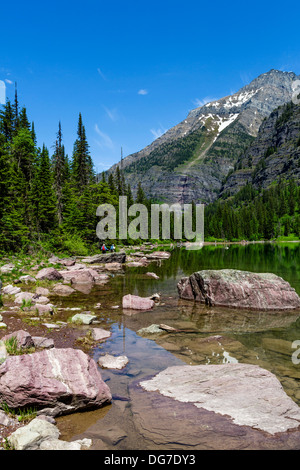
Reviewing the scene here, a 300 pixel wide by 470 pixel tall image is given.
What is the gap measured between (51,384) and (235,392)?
12.8ft

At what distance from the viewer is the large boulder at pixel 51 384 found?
5211 mm

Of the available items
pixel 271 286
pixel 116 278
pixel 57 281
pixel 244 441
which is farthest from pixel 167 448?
pixel 116 278

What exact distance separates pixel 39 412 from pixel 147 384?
2.57 meters

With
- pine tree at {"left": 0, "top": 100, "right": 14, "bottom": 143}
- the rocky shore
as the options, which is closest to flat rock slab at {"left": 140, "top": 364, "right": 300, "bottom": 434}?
the rocky shore

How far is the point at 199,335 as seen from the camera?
11000mm

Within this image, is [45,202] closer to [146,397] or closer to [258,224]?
[146,397]

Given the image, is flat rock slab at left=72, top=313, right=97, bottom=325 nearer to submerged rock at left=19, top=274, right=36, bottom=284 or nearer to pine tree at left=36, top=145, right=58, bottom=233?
submerged rock at left=19, top=274, right=36, bottom=284

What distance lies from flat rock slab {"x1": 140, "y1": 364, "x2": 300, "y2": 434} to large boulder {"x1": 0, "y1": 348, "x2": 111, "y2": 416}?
1.50m

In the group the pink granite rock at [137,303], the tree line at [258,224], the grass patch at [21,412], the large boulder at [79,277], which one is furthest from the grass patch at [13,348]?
the tree line at [258,224]

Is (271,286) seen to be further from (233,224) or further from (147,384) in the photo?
(233,224)

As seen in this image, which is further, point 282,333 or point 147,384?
point 282,333

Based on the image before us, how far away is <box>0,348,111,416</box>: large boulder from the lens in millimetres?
5211

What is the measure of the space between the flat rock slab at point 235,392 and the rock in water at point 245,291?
872 cm

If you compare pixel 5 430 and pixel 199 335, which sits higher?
pixel 5 430
